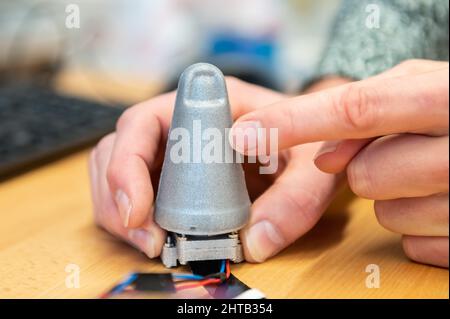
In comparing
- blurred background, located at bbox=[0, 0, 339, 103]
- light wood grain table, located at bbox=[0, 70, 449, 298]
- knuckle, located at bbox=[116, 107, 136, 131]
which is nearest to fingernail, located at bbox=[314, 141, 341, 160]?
light wood grain table, located at bbox=[0, 70, 449, 298]

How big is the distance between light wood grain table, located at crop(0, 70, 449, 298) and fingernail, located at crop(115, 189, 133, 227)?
1.8 inches

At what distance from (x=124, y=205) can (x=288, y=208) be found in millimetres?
150

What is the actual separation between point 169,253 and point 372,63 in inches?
16.7

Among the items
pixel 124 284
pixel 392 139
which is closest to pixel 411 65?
pixel 392 139

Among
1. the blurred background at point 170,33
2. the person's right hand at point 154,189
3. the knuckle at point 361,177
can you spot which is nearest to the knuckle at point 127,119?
the person's right hand at point 154,189

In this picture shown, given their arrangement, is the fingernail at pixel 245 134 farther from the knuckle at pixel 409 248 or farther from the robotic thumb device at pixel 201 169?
the knuckle at pixel 409 248

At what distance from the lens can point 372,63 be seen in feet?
2.62

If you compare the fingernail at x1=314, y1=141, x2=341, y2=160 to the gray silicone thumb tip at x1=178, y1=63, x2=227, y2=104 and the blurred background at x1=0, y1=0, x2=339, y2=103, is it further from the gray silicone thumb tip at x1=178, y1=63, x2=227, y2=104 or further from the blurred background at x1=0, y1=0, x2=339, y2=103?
the blurred background at x1=0, y1=0, x2=339, y2=103

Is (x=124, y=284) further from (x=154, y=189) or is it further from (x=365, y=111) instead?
(x=365, y=111)

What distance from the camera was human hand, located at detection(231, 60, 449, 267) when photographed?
458mm

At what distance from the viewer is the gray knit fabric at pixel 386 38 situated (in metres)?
0.81

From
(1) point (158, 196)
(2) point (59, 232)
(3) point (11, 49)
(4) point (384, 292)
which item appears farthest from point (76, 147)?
(3) point (11, 49)

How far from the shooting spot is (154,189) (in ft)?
1.83
